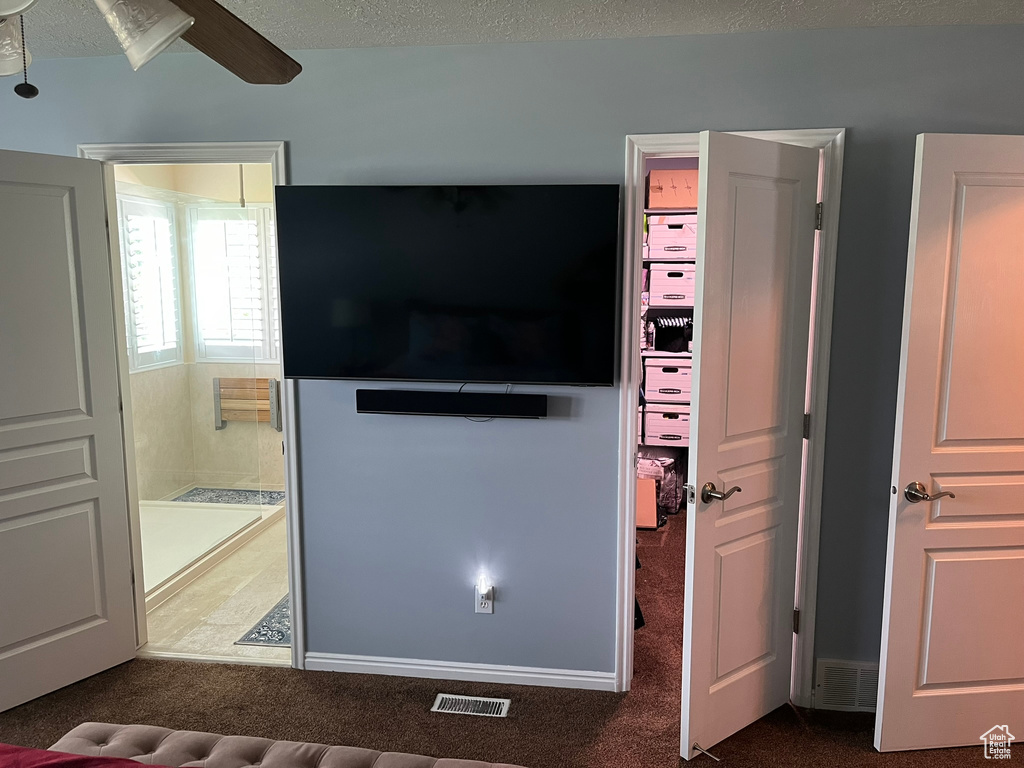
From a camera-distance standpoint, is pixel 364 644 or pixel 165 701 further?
pixel 364 644

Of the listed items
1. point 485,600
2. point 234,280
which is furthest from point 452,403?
point 234,280

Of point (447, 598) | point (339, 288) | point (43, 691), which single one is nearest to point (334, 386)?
point (339, 288)

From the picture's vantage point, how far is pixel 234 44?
1.41 meters

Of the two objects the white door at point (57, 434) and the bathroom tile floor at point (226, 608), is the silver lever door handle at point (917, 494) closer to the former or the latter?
the bathroom tile floor at point (226, 608)

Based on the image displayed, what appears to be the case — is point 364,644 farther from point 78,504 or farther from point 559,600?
point 78,504

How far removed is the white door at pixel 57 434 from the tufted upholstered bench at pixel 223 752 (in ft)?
3.77

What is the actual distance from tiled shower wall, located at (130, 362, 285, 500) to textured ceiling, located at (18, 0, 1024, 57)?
2.53m

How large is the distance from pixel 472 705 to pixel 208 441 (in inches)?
117

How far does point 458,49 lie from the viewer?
2617 millimetres

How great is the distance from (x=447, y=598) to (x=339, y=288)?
131cm

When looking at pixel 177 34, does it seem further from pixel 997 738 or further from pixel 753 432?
pixel 997 738

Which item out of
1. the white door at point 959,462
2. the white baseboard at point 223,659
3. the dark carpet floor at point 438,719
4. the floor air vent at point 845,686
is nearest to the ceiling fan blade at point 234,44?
the white door at point 959,462

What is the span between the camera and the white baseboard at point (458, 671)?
2.86m

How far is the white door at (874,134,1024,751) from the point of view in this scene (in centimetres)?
223
